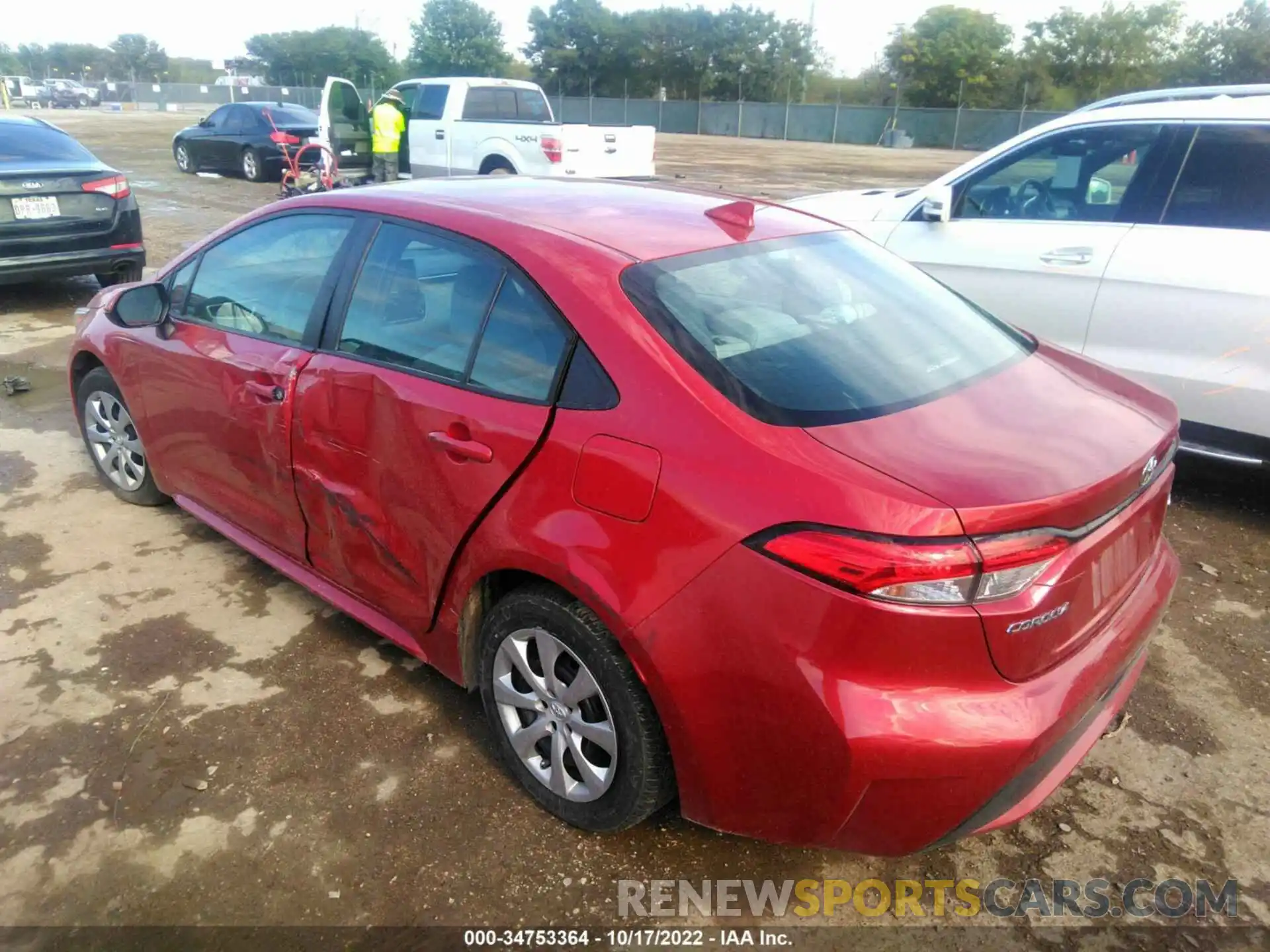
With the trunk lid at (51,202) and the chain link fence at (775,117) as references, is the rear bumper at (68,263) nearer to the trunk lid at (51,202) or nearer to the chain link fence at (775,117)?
the trunk lid at (51,202)

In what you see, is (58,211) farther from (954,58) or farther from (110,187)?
(954,58)

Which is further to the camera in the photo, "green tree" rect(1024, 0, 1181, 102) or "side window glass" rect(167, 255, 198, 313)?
"green tree" rect(1024, 0, 1181, 102)

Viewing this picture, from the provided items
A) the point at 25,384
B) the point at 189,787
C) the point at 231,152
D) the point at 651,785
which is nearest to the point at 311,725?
the point at 189,787

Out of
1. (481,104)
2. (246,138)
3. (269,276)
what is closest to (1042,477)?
(269,276)

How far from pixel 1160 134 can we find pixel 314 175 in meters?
12.8

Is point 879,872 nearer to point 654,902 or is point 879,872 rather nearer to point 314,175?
point 654,902

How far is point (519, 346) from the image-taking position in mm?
2520

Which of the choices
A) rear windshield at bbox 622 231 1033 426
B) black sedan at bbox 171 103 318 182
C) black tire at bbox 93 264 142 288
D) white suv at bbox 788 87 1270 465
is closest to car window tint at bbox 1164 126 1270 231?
white suv at bbox 788 87 1270 465

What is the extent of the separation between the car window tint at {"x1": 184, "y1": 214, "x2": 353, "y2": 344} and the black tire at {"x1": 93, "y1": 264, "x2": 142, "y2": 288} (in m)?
4.81

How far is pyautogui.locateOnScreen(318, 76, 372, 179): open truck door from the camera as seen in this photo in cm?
Result: 1481

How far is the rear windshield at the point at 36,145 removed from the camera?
7.59 metres

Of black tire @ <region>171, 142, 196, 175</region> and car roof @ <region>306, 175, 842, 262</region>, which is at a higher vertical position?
car roof @ <region>306, 175, 842, 262</region>

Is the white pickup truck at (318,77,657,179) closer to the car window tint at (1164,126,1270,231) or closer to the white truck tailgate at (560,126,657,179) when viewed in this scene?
the white truck tailgate at (560,126,657,179)

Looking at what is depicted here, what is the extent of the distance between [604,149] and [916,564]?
11987 millimetres
